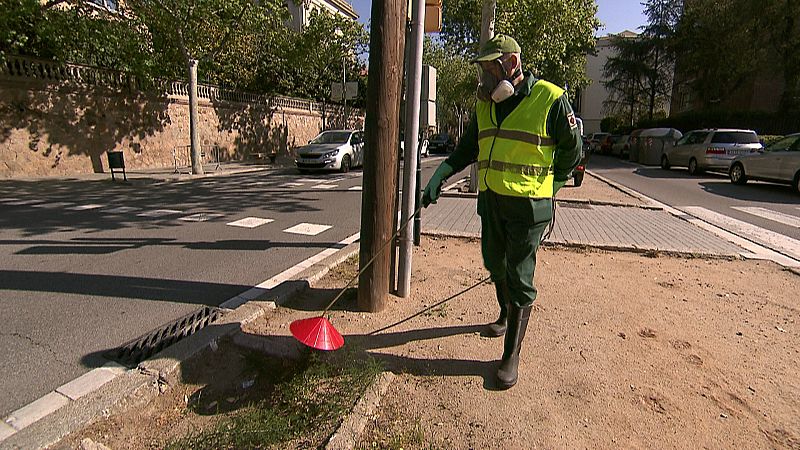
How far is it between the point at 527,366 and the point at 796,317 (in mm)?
→ 2699

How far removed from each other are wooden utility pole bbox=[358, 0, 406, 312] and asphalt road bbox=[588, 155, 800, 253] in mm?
6384

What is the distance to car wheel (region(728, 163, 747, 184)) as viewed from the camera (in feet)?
42.6

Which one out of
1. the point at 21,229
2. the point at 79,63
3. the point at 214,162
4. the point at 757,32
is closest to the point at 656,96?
the point at 757,32

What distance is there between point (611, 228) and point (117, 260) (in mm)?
6991

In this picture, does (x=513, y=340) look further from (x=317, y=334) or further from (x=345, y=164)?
(x=345, y=164)

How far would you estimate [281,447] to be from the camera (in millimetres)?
2148

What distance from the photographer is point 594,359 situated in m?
3.01

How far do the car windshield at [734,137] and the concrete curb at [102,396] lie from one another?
58.1 ft

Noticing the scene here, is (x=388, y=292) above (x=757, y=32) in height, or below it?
below

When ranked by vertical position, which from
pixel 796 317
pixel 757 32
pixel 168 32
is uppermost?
pixel 757 32

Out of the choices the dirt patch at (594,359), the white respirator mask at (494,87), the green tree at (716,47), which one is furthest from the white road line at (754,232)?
the green tree at (716,47)

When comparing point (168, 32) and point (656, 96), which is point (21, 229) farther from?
point (656, 96)

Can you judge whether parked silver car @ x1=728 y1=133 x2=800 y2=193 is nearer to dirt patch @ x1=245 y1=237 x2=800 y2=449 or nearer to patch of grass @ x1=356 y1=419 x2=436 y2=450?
dirt patch @ x1=245 y1=237 x2=800 y2=449

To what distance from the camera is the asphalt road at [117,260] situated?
3163 millimetres
